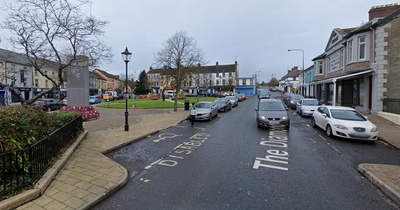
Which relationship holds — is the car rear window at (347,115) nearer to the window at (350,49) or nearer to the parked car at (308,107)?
the parked car at (308,107)

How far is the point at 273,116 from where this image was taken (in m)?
10.6

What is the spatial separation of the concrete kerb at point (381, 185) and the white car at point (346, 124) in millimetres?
3356

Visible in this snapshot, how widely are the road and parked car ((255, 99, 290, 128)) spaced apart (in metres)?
1.82

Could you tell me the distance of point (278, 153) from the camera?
667 centimetres

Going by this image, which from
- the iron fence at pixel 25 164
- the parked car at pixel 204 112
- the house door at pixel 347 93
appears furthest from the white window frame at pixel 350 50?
the iron fence at pixel 25 164

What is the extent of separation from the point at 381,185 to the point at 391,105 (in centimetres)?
1299

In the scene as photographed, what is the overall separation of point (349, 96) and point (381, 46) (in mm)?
7060

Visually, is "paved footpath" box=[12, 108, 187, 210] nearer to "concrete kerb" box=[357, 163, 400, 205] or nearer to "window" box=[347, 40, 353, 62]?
"concrete kerb" box=[357, 163, 400, 205]

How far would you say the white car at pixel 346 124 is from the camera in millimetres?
7909

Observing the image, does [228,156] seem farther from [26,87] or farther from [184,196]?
[26,87]

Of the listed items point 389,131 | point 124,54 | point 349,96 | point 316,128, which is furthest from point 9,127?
point 349,96

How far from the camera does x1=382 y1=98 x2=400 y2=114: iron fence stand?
12688mm

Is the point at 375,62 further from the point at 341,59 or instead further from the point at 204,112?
the point at 204,112

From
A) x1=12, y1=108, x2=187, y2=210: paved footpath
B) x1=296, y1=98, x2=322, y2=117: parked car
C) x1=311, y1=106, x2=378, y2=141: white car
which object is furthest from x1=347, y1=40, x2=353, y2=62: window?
x1=12, y1=108, x2=187, y2=210: paved footpath
